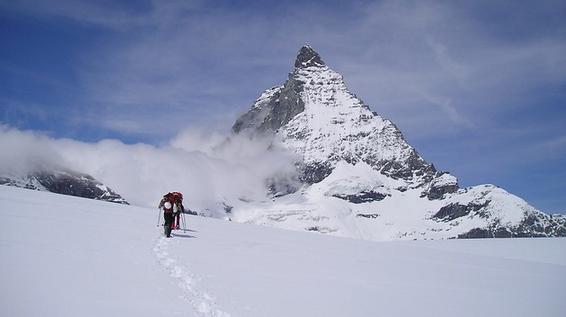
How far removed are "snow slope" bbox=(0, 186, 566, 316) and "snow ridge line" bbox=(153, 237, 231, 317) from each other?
0.03 metres

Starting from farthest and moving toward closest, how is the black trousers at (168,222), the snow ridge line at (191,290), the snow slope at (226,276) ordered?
the black trousers at (168,222)
the snow ridge line at (191,290)
the snow slope at (226,276)

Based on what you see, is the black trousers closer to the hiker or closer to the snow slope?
the hiker

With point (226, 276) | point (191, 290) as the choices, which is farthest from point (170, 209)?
point (191, 290)

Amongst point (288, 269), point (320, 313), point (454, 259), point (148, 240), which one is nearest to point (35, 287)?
point (320, 313)

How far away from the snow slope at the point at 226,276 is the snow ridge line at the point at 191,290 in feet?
0.09

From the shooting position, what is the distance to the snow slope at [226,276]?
10.2 m

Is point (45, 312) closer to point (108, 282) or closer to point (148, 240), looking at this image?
point (108, 282)

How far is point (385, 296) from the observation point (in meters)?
13.8

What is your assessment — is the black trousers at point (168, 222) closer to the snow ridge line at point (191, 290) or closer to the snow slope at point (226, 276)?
the snow slope at point (226, 276)

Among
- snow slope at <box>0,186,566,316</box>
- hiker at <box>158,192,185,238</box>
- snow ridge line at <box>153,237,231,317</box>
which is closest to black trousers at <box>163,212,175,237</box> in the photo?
hiker at <box>158,192,185,238</box>

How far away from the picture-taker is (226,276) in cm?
1376

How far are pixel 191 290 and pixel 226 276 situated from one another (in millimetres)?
2121

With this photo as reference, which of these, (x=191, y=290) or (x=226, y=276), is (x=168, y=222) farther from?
(x=191, y=290)

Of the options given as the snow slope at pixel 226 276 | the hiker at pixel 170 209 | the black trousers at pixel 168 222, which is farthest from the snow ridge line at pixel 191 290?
the hiker at pixel 170 209
